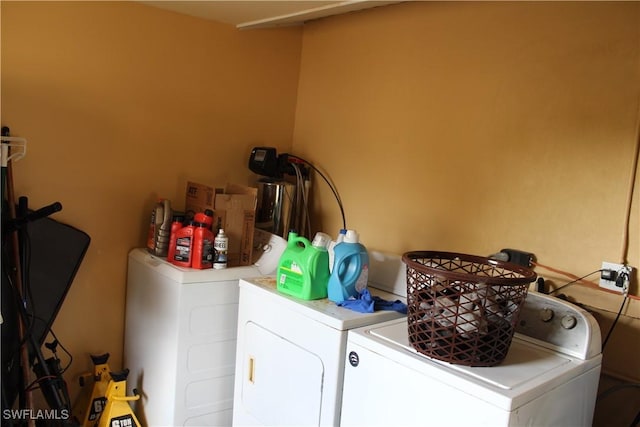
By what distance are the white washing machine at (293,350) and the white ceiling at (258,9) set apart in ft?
3.79

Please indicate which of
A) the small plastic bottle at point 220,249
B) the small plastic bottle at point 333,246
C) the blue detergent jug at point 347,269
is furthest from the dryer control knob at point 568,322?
the small plastic bottle at point 220,249

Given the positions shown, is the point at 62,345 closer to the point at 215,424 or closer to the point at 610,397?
the point at 215,424

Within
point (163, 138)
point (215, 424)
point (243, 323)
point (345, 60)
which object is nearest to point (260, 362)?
point (243, 323)

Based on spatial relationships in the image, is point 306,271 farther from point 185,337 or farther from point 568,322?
point 568,322

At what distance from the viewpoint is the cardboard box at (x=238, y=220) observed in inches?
90.2

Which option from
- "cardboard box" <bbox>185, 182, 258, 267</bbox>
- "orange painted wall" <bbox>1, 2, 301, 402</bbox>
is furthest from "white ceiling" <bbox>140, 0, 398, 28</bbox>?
"cardboard box" <bbox>185, 182, 258, 267</bbox>

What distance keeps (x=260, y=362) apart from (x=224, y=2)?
1585mm

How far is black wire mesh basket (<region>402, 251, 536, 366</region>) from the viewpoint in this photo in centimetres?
134

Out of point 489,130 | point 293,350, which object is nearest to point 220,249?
point 293,350

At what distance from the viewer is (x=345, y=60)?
2.67 m

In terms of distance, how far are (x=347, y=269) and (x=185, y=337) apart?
2.71 ft

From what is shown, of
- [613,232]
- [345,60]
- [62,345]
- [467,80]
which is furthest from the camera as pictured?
[345,60]

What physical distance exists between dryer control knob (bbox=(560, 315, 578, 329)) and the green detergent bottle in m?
0.82

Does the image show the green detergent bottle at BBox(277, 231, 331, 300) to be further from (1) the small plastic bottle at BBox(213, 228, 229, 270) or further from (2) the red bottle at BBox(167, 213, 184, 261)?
(2) the red bottle at BBox(167, 213, 184, 261)
